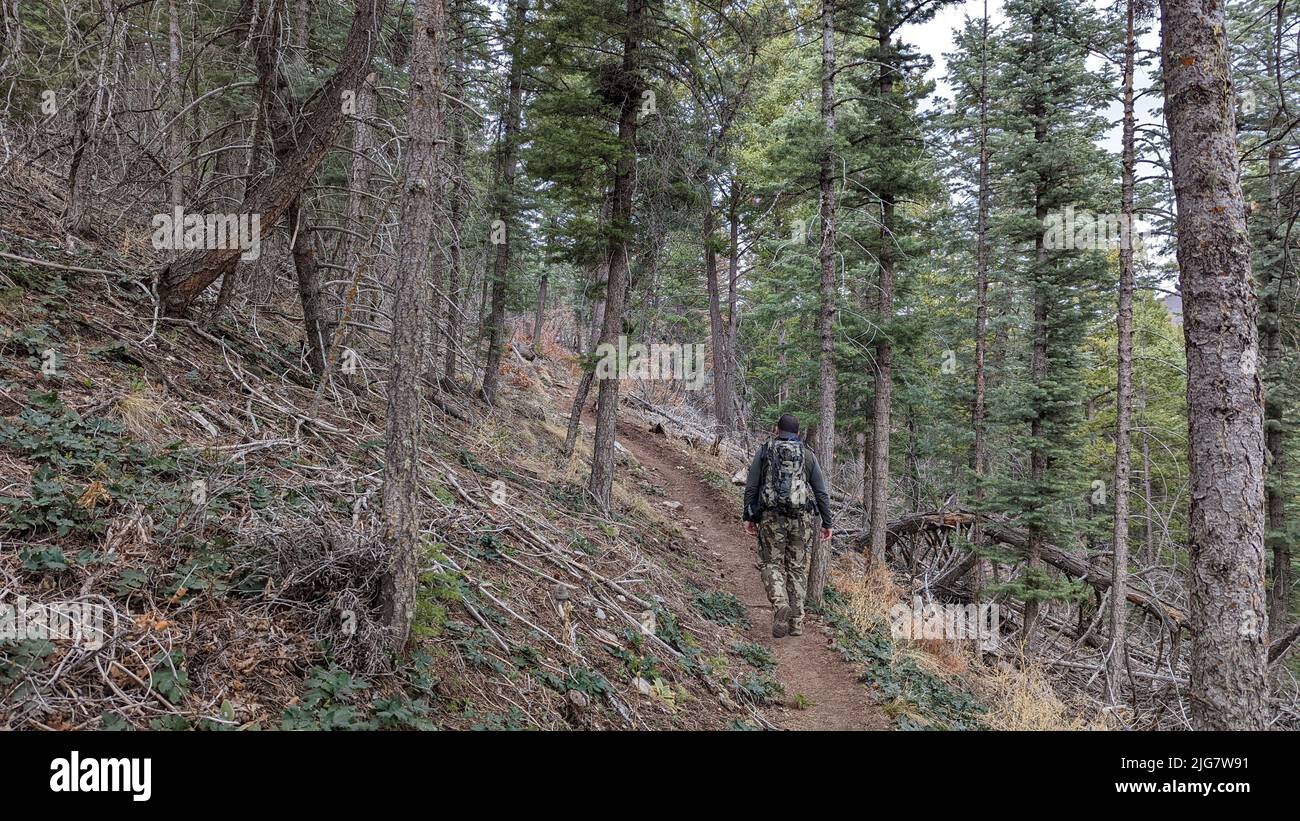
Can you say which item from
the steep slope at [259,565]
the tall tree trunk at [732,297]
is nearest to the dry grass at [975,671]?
the steep slope at [259,565]

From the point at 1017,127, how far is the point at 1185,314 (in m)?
12.1

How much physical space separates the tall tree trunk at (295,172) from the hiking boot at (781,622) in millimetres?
7627

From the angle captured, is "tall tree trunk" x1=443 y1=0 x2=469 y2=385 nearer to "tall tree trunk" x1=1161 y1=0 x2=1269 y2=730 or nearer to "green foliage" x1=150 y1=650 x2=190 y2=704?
"green foliage" x1=150 y1=650 x2=190 y2=704

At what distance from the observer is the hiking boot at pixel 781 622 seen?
8227 mm

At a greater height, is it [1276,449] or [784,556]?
[1276,449]

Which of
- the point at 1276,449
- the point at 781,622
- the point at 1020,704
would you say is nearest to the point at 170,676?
the point at 781,622

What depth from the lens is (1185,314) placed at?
14.4 feet

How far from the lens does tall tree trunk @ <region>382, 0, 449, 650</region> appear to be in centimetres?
379

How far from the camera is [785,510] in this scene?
312 inches

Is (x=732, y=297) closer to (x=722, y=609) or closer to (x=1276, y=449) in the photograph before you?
(x=722, y=609)

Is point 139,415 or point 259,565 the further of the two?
point 139,415

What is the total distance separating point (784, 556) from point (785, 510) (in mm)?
625

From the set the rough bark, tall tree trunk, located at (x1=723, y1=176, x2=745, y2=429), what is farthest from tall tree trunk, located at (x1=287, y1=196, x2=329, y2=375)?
tall tree trunk, located at (x1=723, y1=176, x2=745, y2=429)

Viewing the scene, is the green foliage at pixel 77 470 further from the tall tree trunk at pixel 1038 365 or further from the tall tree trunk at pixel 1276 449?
the tall tree trunk at pixel 1276 449
